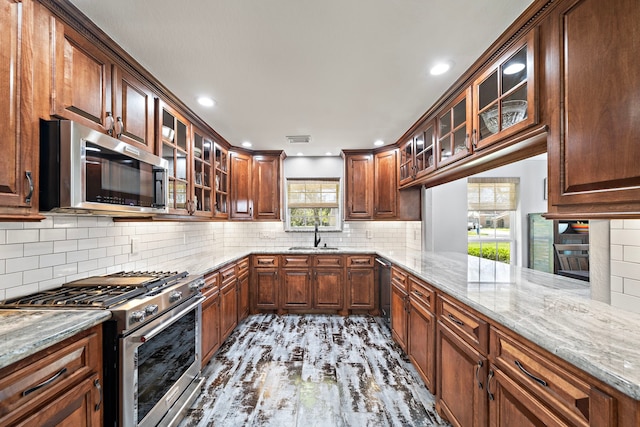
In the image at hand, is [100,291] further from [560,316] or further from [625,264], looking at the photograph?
[625,264]

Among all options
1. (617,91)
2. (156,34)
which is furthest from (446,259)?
(156,34)

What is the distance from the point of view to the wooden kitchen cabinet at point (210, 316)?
2.38m

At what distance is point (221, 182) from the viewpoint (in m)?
3.70

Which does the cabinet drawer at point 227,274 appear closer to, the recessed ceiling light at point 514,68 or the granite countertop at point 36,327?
the granite countertop at point 36,327

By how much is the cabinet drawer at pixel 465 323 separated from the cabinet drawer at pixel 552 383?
0.09 metres

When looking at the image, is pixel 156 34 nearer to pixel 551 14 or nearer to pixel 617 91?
pixel 551 14

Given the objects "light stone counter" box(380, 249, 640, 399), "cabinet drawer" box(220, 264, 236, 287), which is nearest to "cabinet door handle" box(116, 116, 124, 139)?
"cabinet drawer" box(220, 264, 236, 287)

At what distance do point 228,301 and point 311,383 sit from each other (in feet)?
4.14

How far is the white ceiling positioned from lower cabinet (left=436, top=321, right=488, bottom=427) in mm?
1759

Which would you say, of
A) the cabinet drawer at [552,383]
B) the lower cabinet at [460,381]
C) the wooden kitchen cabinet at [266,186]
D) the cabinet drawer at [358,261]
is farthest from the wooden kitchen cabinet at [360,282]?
the cabinet drawer at [552,383]

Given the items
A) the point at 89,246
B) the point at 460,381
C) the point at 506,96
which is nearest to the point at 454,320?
the point at 460,381

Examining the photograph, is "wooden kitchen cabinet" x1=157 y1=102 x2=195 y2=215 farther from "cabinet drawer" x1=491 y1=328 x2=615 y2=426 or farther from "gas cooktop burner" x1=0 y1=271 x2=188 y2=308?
"cabinet drawer" x1=491 y1=328 x2=615 y2=426

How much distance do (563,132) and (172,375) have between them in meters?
2.57

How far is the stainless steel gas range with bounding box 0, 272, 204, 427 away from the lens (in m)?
1.35
